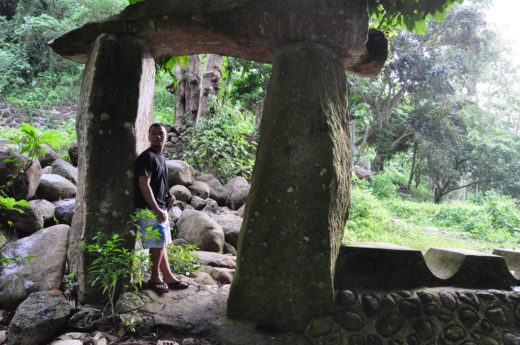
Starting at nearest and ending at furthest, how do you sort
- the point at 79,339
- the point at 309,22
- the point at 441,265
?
the point at 79,339 < the point at 309,22 < the point at 441,265

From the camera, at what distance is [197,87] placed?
9.86 m

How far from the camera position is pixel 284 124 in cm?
271

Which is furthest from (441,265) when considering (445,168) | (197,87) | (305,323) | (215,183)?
(445,168)

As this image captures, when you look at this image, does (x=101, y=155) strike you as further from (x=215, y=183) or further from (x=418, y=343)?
(x=215, y=183)

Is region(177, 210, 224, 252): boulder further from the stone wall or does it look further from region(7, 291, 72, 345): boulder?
the stone wall

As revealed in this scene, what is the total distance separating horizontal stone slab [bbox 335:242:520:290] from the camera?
2.88 metres

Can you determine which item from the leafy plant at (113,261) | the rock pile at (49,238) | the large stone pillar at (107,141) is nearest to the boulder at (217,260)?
the rock pile at (49,238)

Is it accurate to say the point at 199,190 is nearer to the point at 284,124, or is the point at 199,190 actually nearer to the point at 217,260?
the point at 217,260

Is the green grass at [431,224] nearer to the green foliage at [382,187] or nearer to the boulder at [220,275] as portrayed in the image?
the green foliage at [382,187]

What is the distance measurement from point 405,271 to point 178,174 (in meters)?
4.38

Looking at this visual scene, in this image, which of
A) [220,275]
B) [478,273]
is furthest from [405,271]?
[220,275]

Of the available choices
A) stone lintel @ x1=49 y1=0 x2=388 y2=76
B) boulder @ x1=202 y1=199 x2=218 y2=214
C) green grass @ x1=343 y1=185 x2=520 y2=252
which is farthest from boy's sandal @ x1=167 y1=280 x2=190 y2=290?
green grass @ x1=343 y1=185 x2=520 y2=252

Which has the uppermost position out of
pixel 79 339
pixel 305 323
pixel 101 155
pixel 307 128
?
pixel 307 128

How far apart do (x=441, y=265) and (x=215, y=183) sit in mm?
4729
